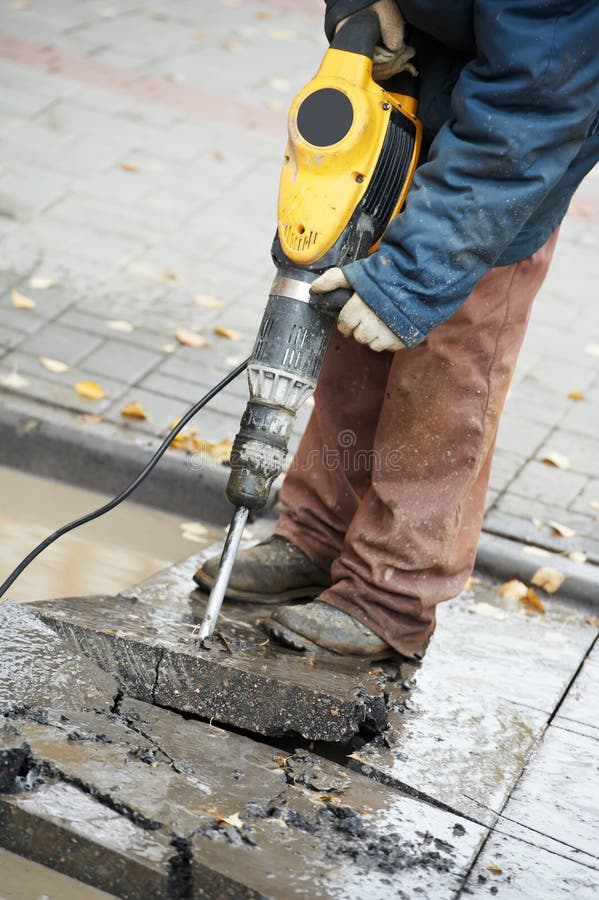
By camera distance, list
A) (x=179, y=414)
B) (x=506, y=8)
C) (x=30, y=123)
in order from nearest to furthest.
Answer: (x=506, y=8) < (x=179, y=414) < (x=30, y=123)

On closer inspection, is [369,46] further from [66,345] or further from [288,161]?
[66,345]

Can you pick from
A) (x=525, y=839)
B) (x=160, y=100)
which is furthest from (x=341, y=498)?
(x=160, y=100)

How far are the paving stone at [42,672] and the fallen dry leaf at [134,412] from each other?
1568 mm

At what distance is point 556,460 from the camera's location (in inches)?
177

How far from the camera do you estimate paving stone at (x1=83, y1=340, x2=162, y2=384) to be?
460cm

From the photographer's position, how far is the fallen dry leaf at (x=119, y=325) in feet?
16.1

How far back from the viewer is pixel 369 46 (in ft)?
9.32

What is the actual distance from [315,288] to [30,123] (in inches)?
178

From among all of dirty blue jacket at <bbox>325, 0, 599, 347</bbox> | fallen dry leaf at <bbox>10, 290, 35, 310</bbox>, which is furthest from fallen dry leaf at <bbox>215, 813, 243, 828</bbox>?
fallen dry leaf at <bbox>10, 290, 35, 310</bbox>

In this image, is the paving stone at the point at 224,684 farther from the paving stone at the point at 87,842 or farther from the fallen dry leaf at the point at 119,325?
the fallen dry leaf at the point at 119,325

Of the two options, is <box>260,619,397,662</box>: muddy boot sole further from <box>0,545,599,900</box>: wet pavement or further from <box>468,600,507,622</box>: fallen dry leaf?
<box>468,600,507,622</box>: fallen dry leaf

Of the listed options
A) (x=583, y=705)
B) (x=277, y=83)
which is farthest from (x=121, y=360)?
(x=277, y=83)

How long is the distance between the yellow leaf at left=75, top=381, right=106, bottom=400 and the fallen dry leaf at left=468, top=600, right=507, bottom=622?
1.63 m

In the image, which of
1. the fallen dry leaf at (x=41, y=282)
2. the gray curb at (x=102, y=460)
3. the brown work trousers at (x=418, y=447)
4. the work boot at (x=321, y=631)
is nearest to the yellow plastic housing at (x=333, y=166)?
the brown work trousers at (x=418, y=447)
